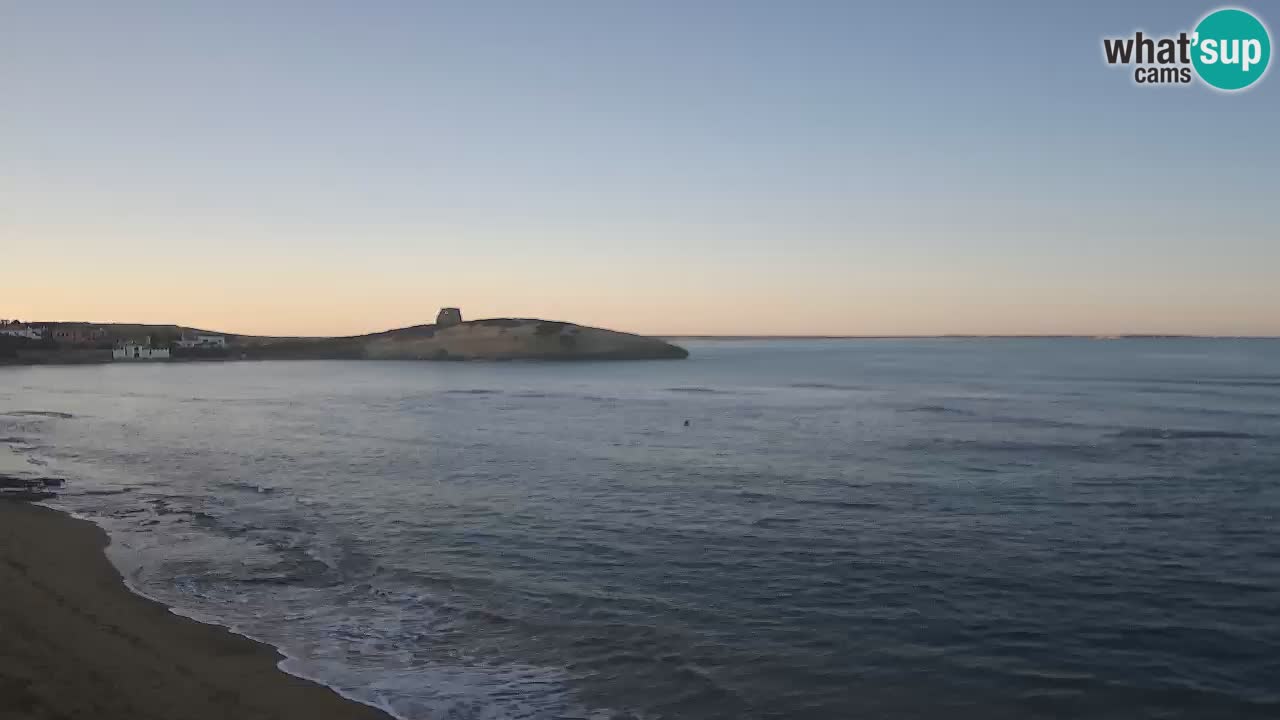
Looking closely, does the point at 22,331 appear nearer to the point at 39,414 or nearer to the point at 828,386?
the point at 39,414

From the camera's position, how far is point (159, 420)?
167ft

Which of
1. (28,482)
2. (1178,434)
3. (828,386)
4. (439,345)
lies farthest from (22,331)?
(1178,434)

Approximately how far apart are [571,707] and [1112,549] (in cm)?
1337

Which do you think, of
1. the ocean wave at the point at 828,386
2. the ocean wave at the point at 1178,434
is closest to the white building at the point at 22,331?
the ocean wave at the point at 828,386

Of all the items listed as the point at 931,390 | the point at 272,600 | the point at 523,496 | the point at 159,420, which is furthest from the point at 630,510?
the point at 931,390

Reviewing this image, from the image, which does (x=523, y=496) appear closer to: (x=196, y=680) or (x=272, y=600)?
(x=272, y=600)

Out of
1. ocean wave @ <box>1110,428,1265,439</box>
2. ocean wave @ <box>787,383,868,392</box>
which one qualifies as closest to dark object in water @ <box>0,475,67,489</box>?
ocean wave @ <box>1110,428,1265,439</box>

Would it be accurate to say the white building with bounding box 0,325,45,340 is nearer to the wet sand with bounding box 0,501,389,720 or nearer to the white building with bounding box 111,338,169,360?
the white building with bounding box 111,338,169,360

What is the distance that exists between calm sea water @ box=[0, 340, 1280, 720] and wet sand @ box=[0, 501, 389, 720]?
2.07ft

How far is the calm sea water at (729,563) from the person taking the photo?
11.5 m

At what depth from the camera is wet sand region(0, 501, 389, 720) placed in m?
9.74

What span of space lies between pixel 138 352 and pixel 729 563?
18642 cm

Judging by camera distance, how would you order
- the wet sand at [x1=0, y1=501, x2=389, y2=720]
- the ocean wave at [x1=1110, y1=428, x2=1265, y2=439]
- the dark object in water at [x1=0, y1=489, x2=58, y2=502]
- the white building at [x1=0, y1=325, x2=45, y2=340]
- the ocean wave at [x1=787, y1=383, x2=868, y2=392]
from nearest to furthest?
1. the wet sand at [x1=0, y1=501, x2=389, y2=720]
2. the dark object in water at [x1=0, y1=489, x2=58, y2=502]
3. the ocean wave at [x1=1110, y1=428, x2=1265, y2=439]
4. the ocean wave at [x1=787, y1=383, x2=868, y2=392]
5. the white building at [x1=0, y1=325, x2=45, y2=340]

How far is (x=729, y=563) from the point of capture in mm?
17547
